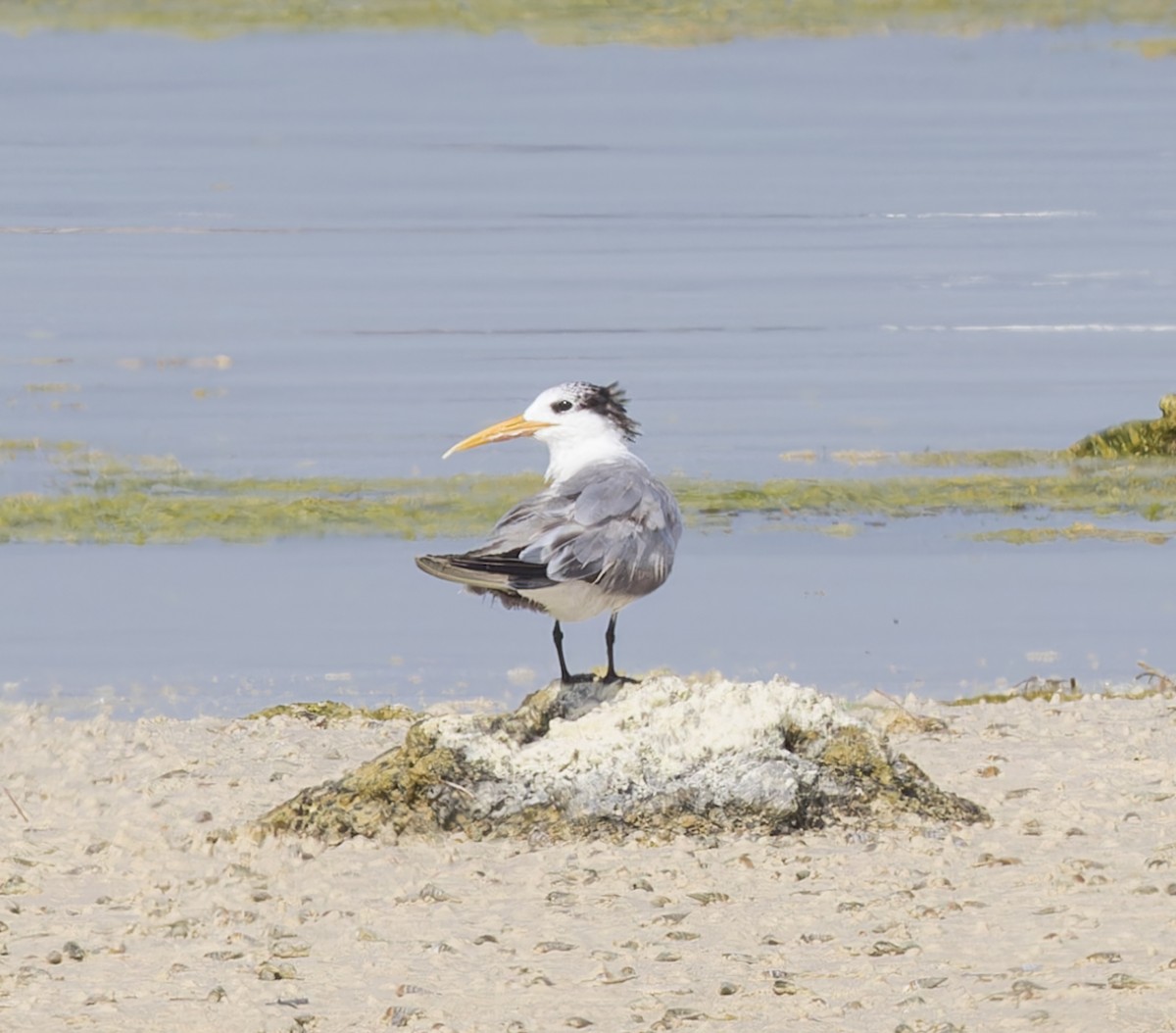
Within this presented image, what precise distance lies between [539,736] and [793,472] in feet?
21.4

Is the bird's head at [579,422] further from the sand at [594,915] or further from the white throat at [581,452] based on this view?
the sand at [594,915]

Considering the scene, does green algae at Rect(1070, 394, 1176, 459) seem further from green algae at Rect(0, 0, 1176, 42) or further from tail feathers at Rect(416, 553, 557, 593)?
green algae at Rect(0, 0, 1176, 42)

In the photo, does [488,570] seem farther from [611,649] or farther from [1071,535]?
[1071,535]

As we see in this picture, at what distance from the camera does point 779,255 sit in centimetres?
2319

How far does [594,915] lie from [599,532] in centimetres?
124

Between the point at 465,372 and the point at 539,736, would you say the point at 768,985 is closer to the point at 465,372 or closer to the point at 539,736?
the point at 539,736

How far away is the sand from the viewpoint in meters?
7.29

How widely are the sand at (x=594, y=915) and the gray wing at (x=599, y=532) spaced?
88 cm

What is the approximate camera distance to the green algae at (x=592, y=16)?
41.4 meters

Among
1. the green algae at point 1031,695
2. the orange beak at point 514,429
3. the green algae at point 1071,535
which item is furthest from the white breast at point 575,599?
the green algae at point 1071,535

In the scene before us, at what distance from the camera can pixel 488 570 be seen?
27.5ft

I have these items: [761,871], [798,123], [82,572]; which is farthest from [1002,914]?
[798,123]

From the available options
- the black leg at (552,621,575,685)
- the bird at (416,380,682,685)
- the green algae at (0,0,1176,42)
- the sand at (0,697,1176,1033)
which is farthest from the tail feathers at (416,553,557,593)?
the green algae at (0,0,1176,42)

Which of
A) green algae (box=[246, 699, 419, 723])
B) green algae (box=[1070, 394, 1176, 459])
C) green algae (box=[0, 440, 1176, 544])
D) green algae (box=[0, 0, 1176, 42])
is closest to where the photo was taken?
green algae (box=[246, 699, 419, 723])
